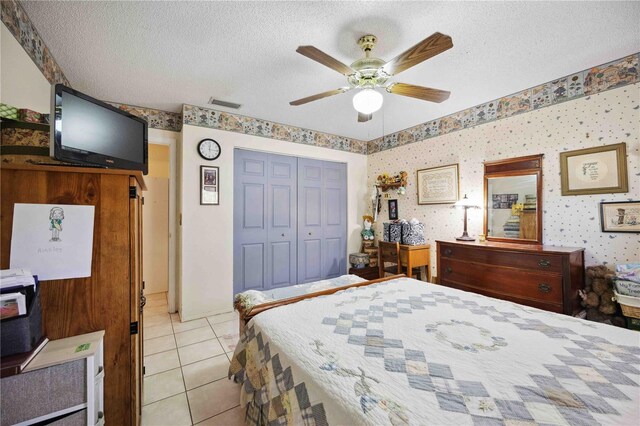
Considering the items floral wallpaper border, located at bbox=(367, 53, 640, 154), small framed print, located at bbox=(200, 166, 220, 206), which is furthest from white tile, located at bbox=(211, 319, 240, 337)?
floral wallpaper border, located at bbox=(367, 53, 640, 154)

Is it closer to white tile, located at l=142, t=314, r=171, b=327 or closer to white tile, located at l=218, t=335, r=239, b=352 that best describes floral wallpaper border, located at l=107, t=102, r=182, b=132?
white tile, located at l=142, t=314, r=171, b=327

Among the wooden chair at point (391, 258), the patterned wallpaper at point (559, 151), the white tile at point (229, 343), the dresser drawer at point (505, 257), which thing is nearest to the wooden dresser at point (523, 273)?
the dresser drawer at point (505, 257)

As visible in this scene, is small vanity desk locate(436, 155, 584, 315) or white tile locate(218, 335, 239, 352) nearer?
small vanity desk locate(436, 155, 584, 315)

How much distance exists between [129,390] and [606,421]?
177cm

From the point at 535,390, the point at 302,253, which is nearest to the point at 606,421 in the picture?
the point at 535,390

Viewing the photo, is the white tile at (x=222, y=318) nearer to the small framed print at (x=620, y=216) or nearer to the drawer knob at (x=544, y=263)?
the drawer knob at (x=544, y=263)

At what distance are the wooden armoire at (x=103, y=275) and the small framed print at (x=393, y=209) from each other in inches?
142

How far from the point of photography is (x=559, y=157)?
244 centimetres

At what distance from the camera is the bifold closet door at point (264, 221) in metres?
3.40

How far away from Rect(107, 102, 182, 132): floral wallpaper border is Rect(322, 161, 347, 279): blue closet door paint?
2190 millimetres

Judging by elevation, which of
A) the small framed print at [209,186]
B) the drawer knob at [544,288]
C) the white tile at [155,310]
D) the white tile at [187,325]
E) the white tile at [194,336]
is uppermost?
the small framed print at [209,186]

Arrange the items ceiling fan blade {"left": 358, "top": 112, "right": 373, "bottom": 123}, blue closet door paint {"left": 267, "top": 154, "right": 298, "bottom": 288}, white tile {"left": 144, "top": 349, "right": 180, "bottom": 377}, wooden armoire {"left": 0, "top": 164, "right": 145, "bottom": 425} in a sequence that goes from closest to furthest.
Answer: wooden armoire {"left": 0, "top": 164, "right": 145, "bottom": 425} < white tile {"left": 144, "top": 349, "right": 180, "bottom": 377} < ceiling fan blade {"left": 358, "top": 112, "right": 373, "bottom": 123} < blue closet door paint {"left": 267, "top": 154, "right": 298, "bottom": 288}

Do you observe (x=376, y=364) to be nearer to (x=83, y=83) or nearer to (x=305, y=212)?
(x=305, y=212)

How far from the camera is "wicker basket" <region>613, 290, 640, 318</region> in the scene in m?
1.88
